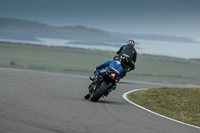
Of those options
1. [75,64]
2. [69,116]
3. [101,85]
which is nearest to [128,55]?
[101,85]

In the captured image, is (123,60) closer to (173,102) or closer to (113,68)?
(113,68)

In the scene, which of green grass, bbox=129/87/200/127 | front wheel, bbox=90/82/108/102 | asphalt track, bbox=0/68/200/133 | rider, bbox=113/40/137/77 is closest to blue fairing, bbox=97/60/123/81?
rider, bbox=113/40/137/77

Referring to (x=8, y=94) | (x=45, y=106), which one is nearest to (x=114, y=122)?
(x=45, y=106)

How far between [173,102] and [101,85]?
3.10 metres

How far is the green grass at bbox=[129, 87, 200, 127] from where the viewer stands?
1184cm

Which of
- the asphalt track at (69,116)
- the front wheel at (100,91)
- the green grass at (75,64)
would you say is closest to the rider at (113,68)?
the front wheel at (100,91)

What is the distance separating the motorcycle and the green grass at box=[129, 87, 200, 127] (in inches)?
56.9

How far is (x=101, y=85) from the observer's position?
12.2 m

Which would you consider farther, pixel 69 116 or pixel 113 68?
pixel 113 68

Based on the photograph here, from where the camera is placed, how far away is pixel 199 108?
43.4ft

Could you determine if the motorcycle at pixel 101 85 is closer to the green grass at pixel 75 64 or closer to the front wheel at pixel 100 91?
the front wheel at pixel 100 91

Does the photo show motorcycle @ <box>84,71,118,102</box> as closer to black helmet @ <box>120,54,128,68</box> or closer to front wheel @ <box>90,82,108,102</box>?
front wheel @ <box>90,82,108,102</box>

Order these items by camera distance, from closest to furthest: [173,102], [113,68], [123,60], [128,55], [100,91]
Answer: [100,91]
[113,68]
[123,60]
[128,55]
[173,102]

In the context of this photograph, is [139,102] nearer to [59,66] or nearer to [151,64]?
[59,66]
